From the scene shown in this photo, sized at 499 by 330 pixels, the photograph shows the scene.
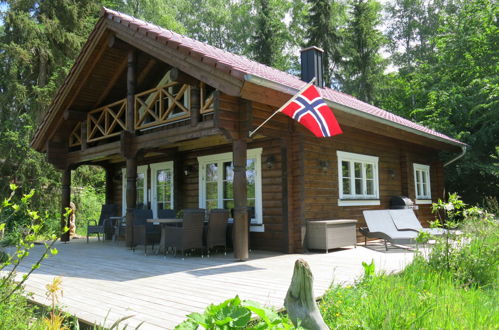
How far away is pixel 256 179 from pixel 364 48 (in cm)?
1513

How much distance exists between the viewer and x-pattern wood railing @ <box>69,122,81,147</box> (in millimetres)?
10492

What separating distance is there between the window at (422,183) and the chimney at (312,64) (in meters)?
3.66

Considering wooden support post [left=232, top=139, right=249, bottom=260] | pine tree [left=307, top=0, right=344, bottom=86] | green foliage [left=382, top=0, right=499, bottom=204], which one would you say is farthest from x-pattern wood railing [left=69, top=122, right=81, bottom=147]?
pine tree [left=307, top=0, right=344, bottom=86]

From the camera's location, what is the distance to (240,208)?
20.9 ft

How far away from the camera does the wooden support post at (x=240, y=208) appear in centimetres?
638

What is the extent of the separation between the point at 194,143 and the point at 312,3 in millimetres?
14294

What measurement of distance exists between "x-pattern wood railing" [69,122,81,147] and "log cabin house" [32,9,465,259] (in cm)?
3

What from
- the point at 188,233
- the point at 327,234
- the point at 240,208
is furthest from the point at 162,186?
the point at 327,234

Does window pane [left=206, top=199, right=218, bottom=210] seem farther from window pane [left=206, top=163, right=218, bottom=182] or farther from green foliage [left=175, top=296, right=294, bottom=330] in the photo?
green foliage [left=175, top=296, right=294, bottom=330]

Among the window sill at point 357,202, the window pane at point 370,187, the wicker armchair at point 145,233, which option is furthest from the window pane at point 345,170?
the wicker armchair at point 145,233

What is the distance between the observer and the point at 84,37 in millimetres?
16125

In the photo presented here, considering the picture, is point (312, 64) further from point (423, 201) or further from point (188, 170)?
point (423, 201)

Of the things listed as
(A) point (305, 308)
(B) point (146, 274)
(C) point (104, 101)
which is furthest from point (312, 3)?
(A) point (305, 308)

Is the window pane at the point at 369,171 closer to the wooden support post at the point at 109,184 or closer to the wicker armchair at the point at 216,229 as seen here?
the wicker armchair at the point at 216,229
